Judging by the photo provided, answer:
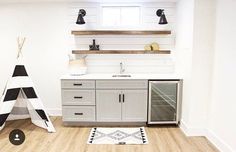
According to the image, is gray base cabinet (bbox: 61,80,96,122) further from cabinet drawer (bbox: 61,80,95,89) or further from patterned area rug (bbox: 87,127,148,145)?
patterned area rug (bbox: 87,127,148,145)

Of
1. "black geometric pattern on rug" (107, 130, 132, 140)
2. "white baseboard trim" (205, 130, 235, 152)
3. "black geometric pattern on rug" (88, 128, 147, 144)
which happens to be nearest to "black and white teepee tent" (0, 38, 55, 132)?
"black geometric pattern on rug" (88, 128, 147, 144)

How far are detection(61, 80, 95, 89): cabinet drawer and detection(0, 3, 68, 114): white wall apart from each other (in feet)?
2.13

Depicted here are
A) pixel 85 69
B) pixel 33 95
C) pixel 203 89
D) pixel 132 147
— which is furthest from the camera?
pixel 85 69

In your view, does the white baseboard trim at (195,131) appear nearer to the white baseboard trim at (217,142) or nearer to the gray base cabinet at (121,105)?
the white baseboard trim at (217,142)

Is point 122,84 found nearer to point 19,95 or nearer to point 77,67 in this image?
point 77,67

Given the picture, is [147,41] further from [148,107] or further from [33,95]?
[33,95]

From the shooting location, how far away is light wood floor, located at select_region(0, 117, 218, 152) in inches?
130

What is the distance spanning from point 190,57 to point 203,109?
840 mm

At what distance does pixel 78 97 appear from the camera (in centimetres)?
411

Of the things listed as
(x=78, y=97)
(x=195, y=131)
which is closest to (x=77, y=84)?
(x=78, y=97)

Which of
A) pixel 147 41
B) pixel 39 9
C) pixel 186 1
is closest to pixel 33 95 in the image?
pixel 39 9

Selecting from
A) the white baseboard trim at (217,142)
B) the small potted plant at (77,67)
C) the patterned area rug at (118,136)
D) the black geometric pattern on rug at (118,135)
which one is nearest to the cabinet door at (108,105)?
the patterned area rug at (118,136)

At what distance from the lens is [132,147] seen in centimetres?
337

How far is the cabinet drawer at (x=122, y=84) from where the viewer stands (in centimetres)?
406
